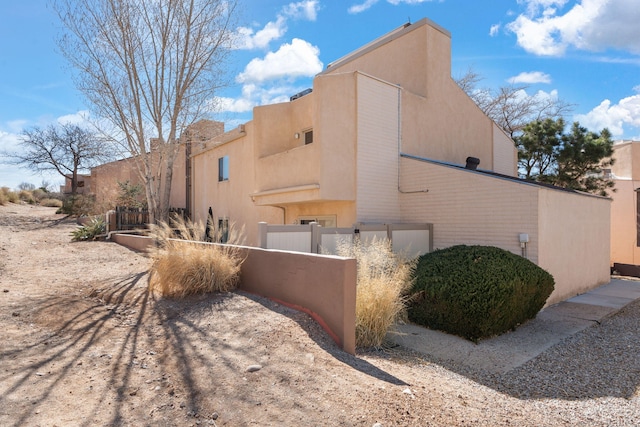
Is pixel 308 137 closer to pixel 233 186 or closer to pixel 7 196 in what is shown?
pixel 233 186

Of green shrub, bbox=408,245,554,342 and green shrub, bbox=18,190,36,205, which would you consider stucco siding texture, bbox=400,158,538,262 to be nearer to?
green shrub, bbox=408,245,554,342

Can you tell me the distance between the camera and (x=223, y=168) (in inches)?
677

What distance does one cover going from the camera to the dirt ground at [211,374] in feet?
11.0

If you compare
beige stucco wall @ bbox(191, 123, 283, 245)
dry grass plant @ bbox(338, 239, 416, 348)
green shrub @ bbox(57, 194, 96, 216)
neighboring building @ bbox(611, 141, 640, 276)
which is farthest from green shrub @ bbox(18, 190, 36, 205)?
A: neighboring building @ bbox(611, 141, 640, 276)

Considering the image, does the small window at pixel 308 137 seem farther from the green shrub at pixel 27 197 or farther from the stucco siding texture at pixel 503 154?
the green shrub at pixel 27 197

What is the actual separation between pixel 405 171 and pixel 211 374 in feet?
30.1

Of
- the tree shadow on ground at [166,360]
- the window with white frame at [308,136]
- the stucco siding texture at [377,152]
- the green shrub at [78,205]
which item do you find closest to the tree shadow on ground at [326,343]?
the tree shadow on ground at [166,360]

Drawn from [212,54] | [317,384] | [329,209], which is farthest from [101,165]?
[317,384]

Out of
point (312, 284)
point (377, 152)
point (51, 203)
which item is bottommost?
point (312, 284)

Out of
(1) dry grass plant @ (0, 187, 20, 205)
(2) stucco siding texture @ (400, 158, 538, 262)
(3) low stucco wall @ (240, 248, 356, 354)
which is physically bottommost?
(3) low stucco wall @ (240, 248, 356, 354)

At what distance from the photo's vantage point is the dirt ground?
11.0 ft

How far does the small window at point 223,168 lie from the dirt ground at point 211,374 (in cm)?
1036

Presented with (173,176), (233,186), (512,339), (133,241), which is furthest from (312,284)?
(173,176)

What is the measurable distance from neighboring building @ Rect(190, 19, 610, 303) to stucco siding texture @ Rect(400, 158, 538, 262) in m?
0.03
